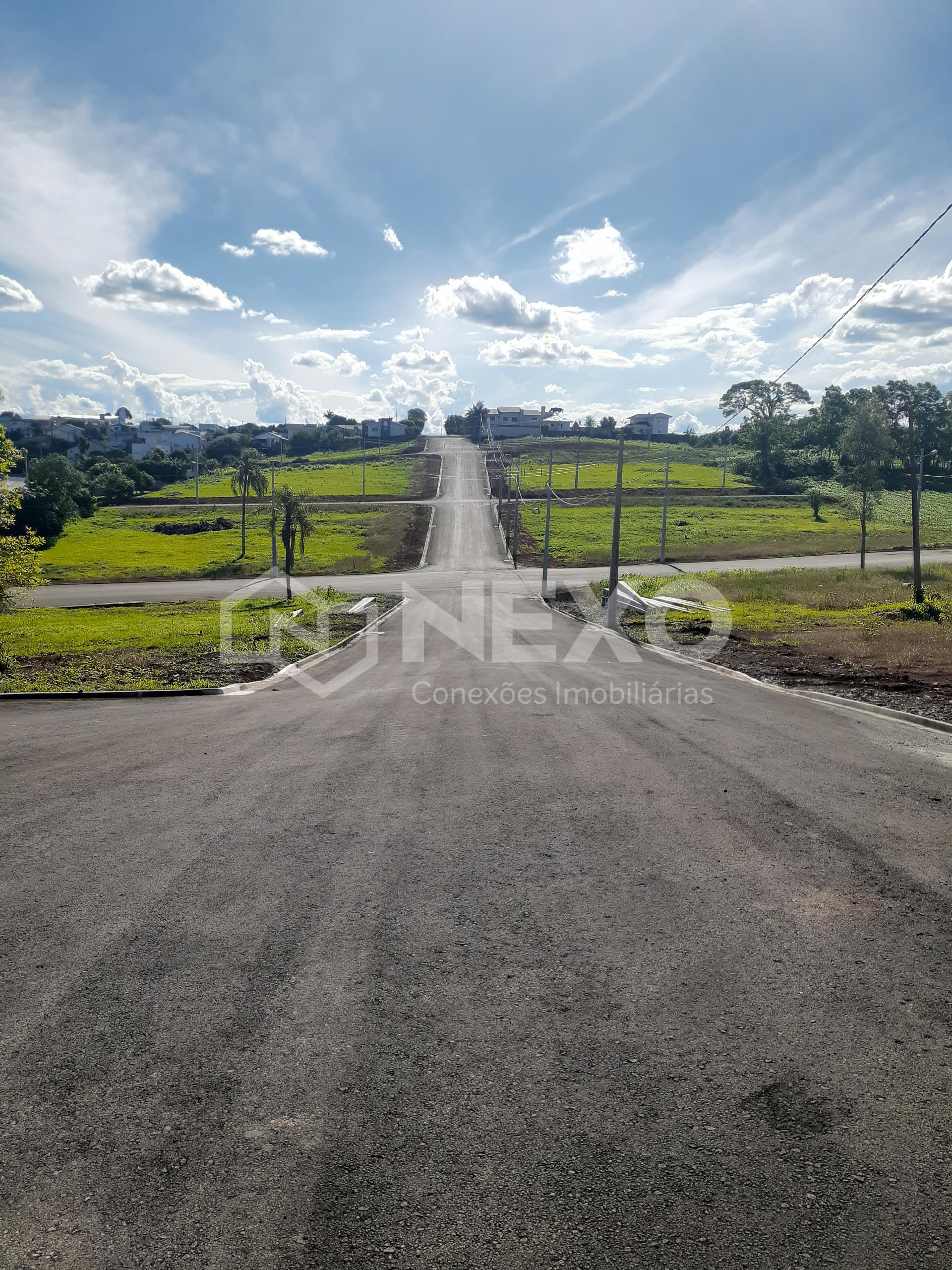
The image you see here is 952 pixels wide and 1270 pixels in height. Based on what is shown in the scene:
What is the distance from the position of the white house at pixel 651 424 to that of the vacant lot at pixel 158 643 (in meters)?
145

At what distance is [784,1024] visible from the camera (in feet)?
14.7

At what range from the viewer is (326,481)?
355ft

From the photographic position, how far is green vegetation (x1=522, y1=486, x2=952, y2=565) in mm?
63969

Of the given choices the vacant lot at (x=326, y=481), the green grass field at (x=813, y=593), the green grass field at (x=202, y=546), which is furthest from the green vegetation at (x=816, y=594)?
the vacant lot at (x=326, y=481)

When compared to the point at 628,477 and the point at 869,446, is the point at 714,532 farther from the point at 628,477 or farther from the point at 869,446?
the point at 628,477

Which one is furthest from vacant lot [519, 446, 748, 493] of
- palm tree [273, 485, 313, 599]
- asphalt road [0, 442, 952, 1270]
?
asphalt road [0, 442, 952, 1270]

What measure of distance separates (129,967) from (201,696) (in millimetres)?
11963

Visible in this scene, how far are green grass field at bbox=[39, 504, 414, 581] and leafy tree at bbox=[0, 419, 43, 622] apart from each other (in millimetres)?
33508

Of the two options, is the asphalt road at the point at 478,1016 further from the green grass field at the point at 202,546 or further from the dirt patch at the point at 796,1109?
the green grass field at the point at 202,546

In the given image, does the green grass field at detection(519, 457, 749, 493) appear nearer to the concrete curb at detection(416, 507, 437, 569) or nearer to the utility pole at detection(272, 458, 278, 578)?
the concrete curb at detection(416, 507, 437, 569)

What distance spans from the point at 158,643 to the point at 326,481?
87213 millimetres

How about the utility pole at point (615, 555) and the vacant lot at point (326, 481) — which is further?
the vacant lot at point (326, 481)

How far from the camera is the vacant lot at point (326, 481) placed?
97250mm

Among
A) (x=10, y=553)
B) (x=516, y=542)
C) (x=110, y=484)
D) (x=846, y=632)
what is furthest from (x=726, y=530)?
(x=110, y=484)
